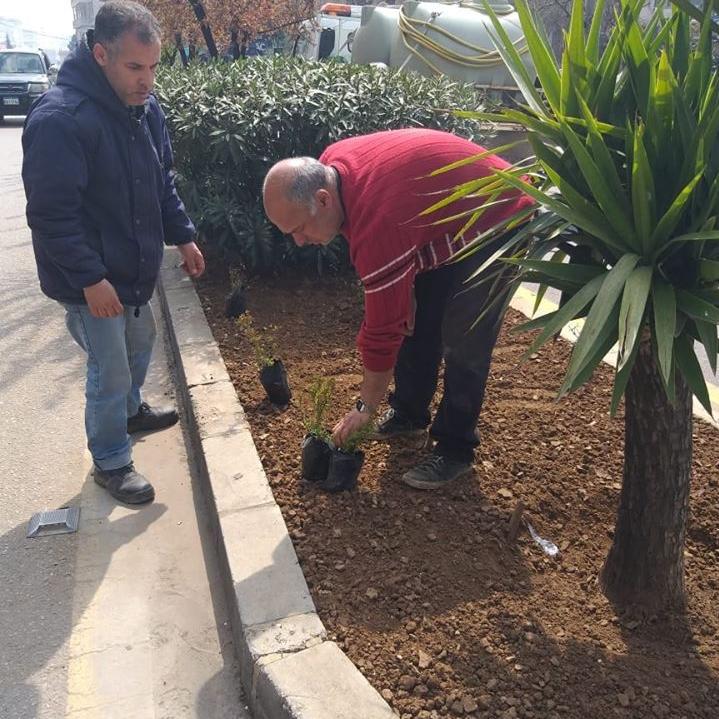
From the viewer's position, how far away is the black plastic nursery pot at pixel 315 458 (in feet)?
10.3

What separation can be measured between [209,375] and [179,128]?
2.27 metres

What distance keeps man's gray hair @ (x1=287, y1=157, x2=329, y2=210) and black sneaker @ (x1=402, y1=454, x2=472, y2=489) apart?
1214 mm

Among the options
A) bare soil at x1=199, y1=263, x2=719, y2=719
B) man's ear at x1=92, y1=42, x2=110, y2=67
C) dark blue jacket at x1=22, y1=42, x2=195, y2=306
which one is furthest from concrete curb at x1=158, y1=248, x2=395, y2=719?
man's ear at x1=92, y1=42, x2=110, y2=67

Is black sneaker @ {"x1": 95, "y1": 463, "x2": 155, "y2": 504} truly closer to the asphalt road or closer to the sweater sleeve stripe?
the asphalt road

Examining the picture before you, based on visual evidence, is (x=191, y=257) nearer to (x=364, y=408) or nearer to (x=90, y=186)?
(x=90, y=186)

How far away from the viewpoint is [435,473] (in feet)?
10.5

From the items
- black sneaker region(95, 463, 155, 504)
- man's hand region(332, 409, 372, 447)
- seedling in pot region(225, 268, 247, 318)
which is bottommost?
black sneaker region(95, 463, 155, 504)

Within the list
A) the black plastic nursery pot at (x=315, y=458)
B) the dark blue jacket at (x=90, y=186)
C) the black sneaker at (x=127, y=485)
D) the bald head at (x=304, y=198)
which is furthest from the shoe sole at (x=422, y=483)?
the dark blue jacket at (x=90, y=186)

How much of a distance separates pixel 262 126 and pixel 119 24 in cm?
256

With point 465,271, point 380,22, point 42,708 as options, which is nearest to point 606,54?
point 465,271

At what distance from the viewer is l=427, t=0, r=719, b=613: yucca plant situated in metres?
1.81

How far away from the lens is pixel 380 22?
39.5 feet

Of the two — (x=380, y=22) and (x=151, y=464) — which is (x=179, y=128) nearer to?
(x=151, y=464)

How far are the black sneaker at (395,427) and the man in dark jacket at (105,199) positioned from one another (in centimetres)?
111
